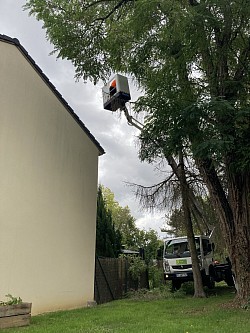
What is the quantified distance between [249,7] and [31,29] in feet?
24.0

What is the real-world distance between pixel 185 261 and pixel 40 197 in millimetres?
7448

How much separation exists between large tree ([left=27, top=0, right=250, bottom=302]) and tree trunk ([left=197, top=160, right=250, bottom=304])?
0.03 metres

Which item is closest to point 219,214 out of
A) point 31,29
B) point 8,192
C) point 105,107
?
point 105,107

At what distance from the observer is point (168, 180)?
12562 mm

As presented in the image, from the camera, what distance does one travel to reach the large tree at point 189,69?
7754 millimetres

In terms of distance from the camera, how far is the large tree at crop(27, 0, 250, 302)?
7.75 m

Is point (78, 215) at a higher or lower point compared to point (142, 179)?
lower

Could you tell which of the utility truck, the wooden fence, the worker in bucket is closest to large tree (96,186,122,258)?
the wooden fence

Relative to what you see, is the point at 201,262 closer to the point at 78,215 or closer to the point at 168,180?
the point at 168,180

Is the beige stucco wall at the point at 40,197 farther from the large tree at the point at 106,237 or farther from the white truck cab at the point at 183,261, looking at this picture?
the large tree at the point at 106,237

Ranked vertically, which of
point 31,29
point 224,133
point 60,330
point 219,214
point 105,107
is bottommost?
point 60,330

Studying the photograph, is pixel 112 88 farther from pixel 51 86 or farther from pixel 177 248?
pixel 177 248

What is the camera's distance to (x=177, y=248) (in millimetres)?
14461

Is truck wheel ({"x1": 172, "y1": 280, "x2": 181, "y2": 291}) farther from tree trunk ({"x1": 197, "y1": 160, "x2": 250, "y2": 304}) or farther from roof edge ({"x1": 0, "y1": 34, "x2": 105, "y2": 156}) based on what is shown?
roof edge ({"x1": 0, "y1": 34, "x2": 105, "y2": 156})
